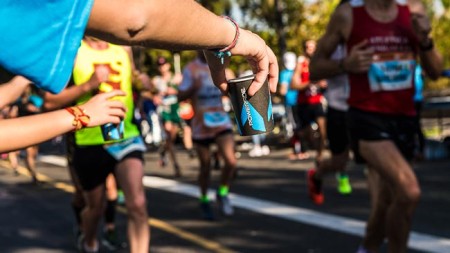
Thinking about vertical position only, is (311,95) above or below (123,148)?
below

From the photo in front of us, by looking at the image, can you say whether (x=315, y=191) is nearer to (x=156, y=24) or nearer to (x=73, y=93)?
(x=73, y=93)

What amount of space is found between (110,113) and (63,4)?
816mm

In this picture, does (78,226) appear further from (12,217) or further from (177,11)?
(177,11)

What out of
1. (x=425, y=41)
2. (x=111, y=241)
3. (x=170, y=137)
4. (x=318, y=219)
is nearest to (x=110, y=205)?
(x=111, y=241)

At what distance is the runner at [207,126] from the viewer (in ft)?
29.1

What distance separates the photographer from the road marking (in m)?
6.47

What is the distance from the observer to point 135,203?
5820mm

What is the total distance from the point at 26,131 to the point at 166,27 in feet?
1.76

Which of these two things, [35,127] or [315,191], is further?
[315,191]

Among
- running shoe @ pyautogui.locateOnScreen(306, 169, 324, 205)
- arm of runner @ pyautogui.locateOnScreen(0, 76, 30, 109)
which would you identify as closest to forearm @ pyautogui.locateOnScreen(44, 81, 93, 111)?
arm of runner @ pyautogui.locateOnScreen(0, 76, 30, 109)

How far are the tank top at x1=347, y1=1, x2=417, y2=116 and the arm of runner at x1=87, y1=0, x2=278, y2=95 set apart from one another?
314cm

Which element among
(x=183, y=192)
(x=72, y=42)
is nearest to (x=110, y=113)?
(x=72, y=42)

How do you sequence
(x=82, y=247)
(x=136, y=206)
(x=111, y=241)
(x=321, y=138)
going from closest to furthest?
1. (x=136, y=206)
2. (x=82, y=247)
3. (x=111, y=241)
4. (x=321, y=138)

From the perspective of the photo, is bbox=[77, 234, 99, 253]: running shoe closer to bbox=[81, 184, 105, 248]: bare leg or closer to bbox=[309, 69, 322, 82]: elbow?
bbox=[81, 184, 105, 248]: bare leg
